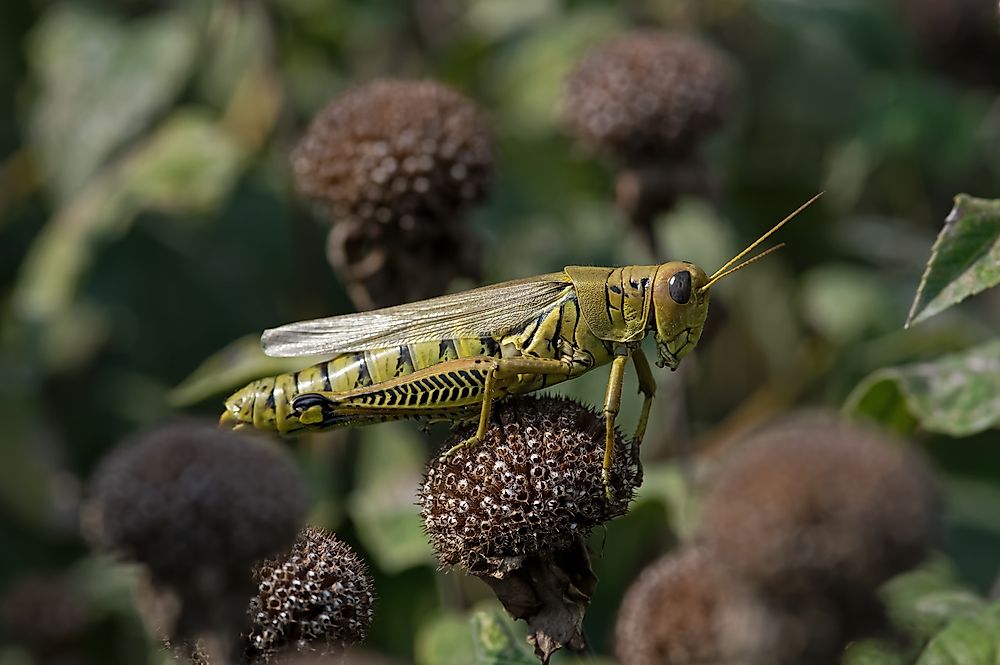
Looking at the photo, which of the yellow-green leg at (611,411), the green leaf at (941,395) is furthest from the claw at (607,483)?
the green leaf at (941,395)

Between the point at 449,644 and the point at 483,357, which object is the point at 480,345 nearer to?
the point at 483,357

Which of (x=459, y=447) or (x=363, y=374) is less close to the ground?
(x=459, y=447)

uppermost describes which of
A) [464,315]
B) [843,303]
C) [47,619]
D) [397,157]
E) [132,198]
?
[397,157]

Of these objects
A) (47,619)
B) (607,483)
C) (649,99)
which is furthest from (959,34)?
(47,619)

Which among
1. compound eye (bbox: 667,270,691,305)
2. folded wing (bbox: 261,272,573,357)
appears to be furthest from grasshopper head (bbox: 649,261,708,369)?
folded wing (bbox: 261,272,573,357)

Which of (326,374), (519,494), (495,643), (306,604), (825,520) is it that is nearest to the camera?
(825,520)

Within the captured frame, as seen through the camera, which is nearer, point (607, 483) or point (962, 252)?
point (607, 483)

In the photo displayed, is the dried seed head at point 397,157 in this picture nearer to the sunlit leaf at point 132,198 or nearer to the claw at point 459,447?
the claw at point 459,447

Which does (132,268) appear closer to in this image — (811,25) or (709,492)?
(811,25)
